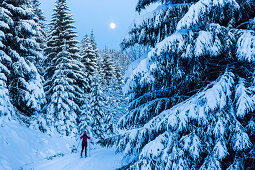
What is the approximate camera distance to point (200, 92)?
15.0 ft

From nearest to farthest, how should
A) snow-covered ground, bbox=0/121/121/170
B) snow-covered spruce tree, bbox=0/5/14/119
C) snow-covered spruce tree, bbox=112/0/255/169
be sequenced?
snow-covered spruce tree, bbox=112/0/255/169, snow-covered ground, bbox=0/121/121/170, snow-covered spruce tree, bbox=0/5/14/119

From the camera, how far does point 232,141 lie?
12.6ft

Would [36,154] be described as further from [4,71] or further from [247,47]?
[247,47]

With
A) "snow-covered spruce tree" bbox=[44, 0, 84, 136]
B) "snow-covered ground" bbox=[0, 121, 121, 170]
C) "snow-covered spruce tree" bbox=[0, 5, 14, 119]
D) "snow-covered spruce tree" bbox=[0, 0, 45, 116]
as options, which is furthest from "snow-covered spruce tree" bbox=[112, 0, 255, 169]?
"snow-covered spruce tree" bbox=[44, 0, 84, 136]

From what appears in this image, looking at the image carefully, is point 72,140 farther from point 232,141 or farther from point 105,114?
point 232,141

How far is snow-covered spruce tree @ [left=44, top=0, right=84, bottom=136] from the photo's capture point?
20.9 meters

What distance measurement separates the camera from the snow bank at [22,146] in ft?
37.5

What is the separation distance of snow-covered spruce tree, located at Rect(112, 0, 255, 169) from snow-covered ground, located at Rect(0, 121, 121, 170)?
554 cm

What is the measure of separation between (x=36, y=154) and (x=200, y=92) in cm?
1366

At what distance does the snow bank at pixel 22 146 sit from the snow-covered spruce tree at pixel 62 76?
10.3ft

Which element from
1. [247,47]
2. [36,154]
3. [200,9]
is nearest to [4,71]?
[36,154]

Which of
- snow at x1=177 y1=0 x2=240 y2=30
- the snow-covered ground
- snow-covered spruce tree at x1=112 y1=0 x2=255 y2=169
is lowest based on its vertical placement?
the snow-covered ground

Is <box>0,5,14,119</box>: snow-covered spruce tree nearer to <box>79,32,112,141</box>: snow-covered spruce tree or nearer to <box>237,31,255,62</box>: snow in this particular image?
<box>79,32,112,141</box>: snow-covered spruce tree

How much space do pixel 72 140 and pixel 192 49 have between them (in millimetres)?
19841
